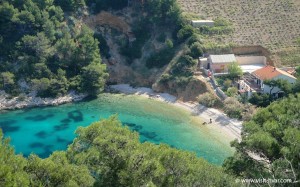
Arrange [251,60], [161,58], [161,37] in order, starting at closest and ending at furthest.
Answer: [251,60]
[161,58]
[161,37]

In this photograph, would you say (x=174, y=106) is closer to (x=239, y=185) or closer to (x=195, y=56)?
(x=195, y=56)

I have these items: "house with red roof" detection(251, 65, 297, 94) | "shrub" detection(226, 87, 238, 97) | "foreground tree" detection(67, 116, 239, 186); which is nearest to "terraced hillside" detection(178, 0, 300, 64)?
"house with red roof" detection(251, 65, 297, 94)

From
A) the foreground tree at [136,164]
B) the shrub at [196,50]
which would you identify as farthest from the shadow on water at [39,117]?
the foreground tree at [136,164]

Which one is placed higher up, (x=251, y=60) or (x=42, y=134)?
(x=251, y=60)

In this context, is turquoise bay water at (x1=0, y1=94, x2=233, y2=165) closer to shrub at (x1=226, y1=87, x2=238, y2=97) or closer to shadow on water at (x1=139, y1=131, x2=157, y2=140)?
shadow on water at (x1=139, y1=131, x2=157, y2=140)

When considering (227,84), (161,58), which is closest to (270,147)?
(227,84)

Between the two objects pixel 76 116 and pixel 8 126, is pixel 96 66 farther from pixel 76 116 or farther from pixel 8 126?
pixel 8 126

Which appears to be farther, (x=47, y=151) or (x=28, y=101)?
(x=28, y=101)

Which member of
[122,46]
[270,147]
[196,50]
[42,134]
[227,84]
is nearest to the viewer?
[270,147]
